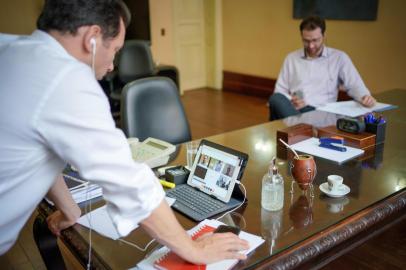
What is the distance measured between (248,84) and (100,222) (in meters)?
5.26

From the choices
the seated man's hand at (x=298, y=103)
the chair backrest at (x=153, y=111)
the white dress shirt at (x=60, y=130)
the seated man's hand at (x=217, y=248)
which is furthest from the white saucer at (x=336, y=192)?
the seated man's hand at (x=298, y=103)

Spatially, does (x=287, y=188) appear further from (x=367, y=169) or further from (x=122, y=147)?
(x=122, y=147)

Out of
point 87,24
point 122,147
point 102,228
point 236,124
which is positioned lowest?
point 236,124

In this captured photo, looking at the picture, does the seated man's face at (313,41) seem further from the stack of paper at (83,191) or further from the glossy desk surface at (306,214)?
the stack of paper at (83,191)

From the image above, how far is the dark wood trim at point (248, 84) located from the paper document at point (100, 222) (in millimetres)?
4836

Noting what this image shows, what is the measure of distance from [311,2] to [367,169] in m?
4.01

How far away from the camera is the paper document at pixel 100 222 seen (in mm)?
1169

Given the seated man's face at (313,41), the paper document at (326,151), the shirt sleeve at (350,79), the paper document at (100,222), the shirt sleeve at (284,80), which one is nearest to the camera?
the paper document at (100,222)

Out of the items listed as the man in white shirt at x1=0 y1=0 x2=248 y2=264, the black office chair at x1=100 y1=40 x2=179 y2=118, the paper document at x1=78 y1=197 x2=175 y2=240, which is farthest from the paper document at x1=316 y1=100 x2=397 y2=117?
the black office chair at x1=100 y1=40 x2=179 y2=118

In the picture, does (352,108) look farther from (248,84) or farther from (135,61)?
(248,84)

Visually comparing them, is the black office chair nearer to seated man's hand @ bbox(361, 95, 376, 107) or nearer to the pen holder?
seated man's hand @ bbox(361, 95, 376, 107)

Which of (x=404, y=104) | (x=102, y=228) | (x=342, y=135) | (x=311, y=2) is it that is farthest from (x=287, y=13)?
(x=102, y=228)

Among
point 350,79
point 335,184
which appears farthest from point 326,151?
point 350,79

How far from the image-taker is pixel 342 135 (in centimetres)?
183
